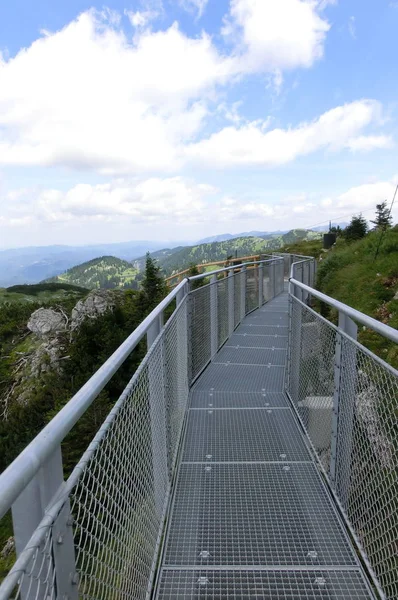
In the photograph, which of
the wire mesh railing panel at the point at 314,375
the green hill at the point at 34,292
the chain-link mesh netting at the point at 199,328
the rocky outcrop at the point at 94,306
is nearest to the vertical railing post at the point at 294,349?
the wire mesh railing panel at the point at 314,375

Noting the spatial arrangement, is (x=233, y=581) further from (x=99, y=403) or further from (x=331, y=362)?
(x=99, y=403)

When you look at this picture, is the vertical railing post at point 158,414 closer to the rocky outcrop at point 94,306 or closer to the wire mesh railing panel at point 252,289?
the wire mesh railing panel at point 252,289

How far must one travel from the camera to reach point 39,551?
0.93 meters

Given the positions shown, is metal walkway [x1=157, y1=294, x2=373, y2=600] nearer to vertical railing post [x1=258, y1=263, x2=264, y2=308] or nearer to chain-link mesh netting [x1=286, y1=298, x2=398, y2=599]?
chain-link mesh netting [x1=286, y1=298, x2=398, y2=599]

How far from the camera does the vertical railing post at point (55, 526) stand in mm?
954

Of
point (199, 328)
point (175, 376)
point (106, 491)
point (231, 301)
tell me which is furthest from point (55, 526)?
point (231, 301)

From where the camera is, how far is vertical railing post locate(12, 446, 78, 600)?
95cm

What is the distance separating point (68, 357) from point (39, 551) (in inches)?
1180

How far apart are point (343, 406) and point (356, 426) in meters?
0.42

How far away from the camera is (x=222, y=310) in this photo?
734 centimetres

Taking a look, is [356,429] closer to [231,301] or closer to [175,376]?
[175,376]

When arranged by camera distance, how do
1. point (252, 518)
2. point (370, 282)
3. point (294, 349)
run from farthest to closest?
point (370, 282) → point (294, 349) → point (252, 518)

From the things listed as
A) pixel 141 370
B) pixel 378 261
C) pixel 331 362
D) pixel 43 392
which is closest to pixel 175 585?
pixel 141 370

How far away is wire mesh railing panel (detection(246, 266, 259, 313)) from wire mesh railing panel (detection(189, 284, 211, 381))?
445 centimetres
